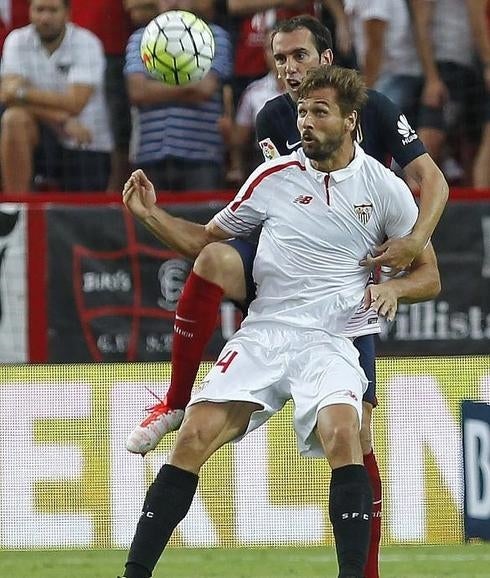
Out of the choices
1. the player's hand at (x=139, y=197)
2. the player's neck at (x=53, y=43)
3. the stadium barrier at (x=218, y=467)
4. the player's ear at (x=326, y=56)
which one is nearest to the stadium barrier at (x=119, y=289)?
the player's neck at (x=53, y=43)

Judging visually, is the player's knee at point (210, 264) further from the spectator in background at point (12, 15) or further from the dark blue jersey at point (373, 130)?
the spectator in background at point (12, 15)

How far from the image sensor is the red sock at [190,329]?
19.1 ft

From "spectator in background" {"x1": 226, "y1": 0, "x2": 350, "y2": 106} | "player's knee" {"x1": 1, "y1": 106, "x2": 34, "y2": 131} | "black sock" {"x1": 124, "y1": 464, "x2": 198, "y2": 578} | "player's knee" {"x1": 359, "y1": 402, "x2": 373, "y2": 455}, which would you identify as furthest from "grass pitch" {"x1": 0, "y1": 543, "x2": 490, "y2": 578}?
"spectator in background" {"x1": 226, "y1": 0, "x2": 350, "y2": 106}

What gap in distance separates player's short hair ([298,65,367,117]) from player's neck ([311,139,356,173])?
15 cm

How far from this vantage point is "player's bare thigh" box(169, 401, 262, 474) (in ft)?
17.9

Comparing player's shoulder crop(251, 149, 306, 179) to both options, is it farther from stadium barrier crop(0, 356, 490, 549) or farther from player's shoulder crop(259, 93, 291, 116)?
stadium barrier crop(0, 356, 490, 549)

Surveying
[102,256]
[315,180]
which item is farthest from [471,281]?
[315,180]

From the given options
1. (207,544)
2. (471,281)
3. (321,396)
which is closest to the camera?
(321,396)

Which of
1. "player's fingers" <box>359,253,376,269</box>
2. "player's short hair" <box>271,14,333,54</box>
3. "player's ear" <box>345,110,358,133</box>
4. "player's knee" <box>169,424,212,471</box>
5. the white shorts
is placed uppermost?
"player's short hair" <box>271,14,333,54</box>

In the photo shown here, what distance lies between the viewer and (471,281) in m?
9.59

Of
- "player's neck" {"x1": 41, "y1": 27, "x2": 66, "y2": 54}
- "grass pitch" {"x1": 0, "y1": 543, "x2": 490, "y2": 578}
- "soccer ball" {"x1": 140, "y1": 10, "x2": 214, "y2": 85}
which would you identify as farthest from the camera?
"player's neck" {"x1": 41, "y1": 27, "x2": 66, "y2": 54}

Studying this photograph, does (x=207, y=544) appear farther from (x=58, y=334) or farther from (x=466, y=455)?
(x=58, y=334)

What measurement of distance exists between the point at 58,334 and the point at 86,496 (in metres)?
1.71

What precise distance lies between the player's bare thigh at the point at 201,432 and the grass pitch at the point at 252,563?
64.8 inches
